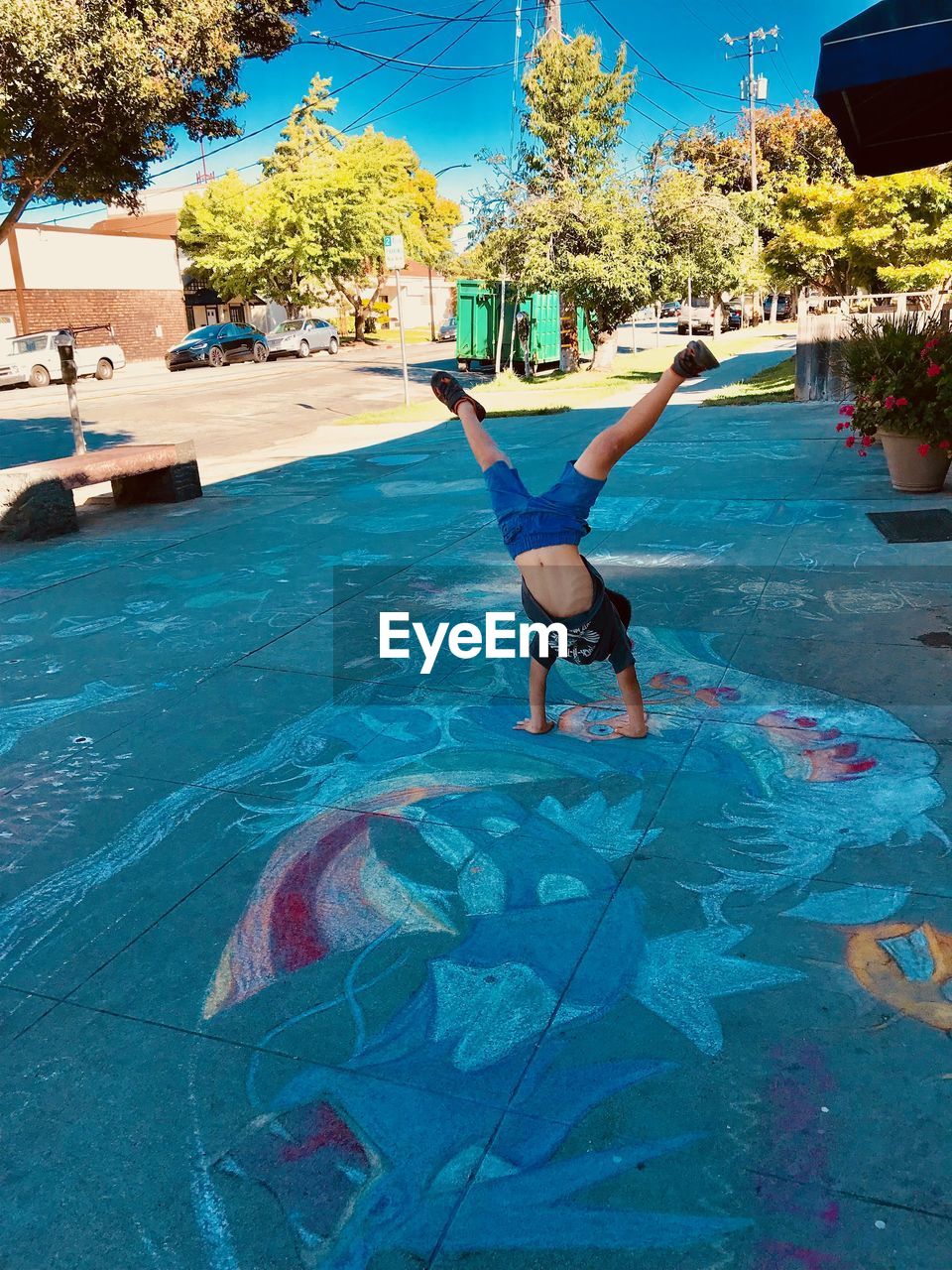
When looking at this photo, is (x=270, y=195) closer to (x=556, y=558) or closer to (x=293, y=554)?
(x=293, y=554)

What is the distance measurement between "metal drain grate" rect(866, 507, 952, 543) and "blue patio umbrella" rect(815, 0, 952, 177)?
277 centimetres

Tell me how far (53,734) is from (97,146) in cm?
802

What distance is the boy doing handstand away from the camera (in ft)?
12.3

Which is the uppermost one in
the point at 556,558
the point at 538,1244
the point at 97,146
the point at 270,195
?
the point at 270,195

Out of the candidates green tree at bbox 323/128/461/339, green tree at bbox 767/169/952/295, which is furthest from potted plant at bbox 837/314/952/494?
green tree at bbox 323/128/461/339

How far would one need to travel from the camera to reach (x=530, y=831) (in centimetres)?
354

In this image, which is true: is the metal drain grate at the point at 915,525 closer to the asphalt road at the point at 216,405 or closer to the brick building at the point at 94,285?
the asphalt road at the point at 216,405

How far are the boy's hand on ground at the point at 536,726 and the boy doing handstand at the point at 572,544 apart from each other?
8.8 inches

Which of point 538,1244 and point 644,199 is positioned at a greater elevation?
point 644,199

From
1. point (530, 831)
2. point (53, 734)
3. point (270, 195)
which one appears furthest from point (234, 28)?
point (270, 195)

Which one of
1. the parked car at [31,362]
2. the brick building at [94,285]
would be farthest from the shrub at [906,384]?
the brick building at [94,285]

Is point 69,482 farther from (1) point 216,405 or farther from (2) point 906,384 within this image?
(1) point 216,405

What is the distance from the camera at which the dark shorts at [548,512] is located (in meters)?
3.89

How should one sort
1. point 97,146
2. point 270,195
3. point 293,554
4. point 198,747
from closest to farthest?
point 198,747 < point 293,554 < point 97,146 < point 270,195
